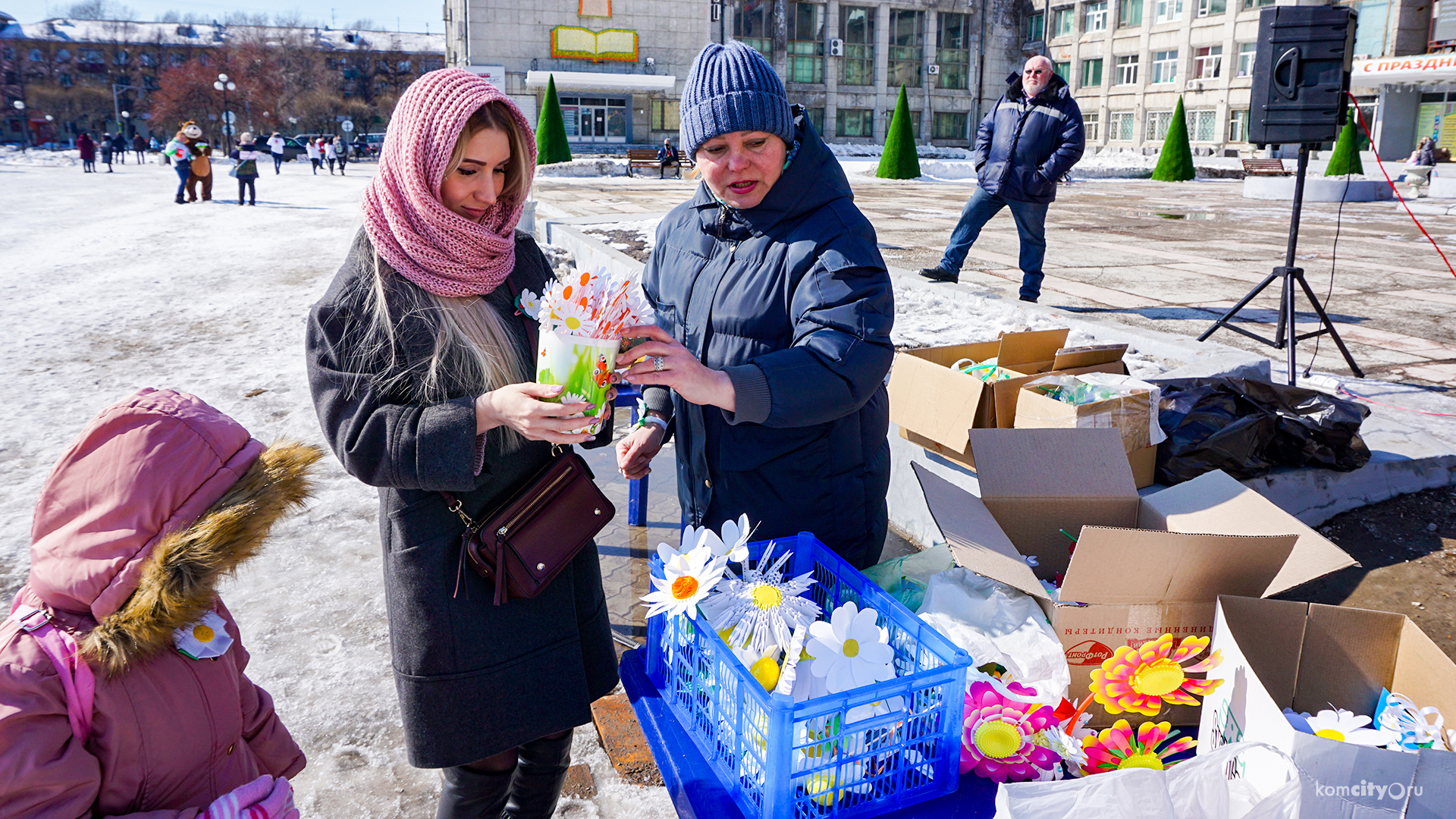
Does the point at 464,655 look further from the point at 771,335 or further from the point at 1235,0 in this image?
the point at 1235,0

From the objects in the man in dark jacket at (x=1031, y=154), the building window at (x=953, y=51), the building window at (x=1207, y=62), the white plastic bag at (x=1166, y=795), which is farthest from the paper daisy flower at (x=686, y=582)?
the building window at (x=953, y=51)

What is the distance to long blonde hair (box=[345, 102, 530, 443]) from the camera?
1666 millimetres

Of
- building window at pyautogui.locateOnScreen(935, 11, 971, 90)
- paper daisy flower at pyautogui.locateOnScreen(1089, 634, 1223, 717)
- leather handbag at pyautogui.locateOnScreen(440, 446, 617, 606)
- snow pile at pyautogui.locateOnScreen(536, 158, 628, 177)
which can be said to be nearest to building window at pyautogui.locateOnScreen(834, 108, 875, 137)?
building window at pyautogui.locateOnScreen(935, 11, 971, 90)

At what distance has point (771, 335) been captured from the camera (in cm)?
201

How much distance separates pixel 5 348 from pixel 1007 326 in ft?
26.5

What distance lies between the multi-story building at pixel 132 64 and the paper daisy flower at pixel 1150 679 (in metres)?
75.6

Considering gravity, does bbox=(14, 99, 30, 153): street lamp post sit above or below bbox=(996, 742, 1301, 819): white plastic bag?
above

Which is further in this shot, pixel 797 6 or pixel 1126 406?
pixel 797 6

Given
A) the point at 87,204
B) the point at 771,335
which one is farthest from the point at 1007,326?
the point at 87,204

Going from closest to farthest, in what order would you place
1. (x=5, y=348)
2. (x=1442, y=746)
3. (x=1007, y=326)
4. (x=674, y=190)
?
(x=1442, y=746) → (x=1007, y=326) → (x=5, y=348) → (x=674, y=190)

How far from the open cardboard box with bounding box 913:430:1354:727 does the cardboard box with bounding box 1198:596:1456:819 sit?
163 mm

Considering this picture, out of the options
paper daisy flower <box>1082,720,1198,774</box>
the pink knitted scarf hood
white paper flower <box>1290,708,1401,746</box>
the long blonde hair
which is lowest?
paper daisy flower <box>1082,720,1198,774</box>

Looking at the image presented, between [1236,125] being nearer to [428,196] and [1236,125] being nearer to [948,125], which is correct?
[948,125]

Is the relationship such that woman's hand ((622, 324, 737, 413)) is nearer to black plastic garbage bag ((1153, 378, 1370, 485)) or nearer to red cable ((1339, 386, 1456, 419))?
black plastic garbage bag ((1153, 378, 1370, 485))
